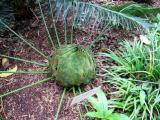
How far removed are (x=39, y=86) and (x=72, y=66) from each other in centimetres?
39

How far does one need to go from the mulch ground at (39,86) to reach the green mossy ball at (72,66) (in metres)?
0.13

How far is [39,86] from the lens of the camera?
286cm

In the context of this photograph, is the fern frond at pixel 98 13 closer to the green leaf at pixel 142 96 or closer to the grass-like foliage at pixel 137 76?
the grass-like foliage at pixel 137 76

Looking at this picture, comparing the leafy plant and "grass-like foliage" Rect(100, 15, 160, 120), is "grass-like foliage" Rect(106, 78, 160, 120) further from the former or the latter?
the leafy plant

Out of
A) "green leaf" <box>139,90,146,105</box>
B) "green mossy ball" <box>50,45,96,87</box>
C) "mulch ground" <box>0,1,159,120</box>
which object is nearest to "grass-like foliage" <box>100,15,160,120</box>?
"green leaf" <box>139,90,146,105</box>

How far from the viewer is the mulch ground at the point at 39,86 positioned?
268 centimetres

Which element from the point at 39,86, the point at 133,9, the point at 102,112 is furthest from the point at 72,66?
the point at 133,9

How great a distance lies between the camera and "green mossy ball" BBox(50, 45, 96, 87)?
2676 mm

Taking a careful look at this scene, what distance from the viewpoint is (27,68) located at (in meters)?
3.01

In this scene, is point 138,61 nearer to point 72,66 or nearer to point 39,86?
point 72,66

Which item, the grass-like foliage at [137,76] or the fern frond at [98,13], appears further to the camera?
the fern frond at [98,13]

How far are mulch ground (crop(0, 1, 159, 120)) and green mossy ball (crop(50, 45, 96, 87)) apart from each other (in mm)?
126

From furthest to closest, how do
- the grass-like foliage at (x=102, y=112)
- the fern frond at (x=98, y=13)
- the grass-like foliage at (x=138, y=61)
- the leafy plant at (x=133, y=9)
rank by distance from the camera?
the leafy plant at (x=133, y=9)
the fern frond at (x=98, y=13)
the grass-like foliage at (x=138, y=61)
the grass-like foliage at (x=102, y=112)

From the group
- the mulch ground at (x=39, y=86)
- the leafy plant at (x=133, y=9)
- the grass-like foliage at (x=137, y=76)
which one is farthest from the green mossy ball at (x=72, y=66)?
the leafy plant at (x=133, y=9)
